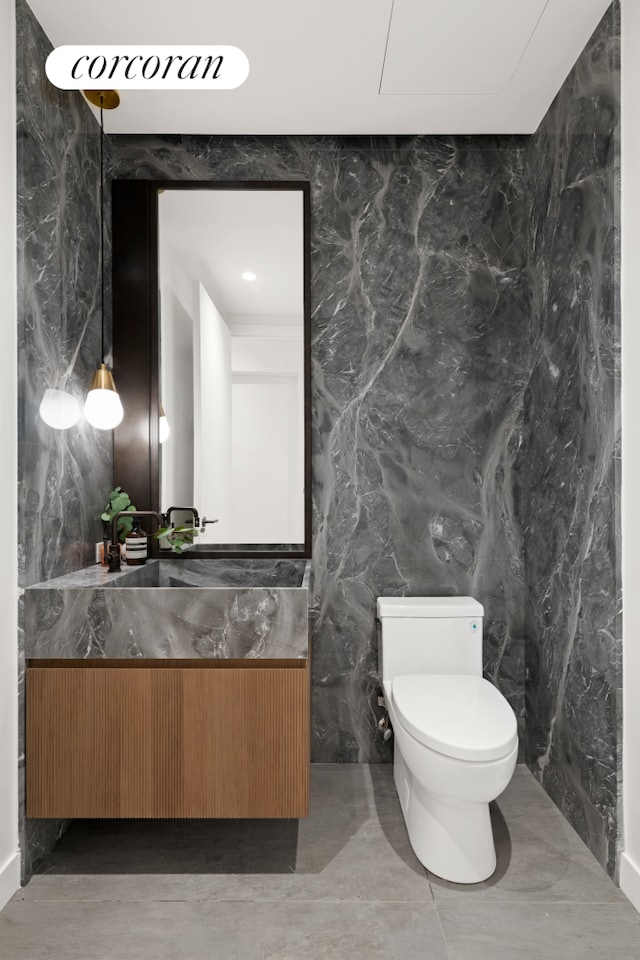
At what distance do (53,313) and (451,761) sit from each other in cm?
177

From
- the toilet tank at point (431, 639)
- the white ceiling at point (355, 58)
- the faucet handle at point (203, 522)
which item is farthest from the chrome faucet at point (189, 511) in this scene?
the white ceiling at point (355, 58)

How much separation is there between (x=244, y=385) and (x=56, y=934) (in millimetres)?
1820

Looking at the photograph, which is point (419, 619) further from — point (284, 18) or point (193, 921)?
point (284, 18)

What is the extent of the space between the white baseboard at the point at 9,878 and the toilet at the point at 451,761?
113 centimetres

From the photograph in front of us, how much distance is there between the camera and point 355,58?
2.01m

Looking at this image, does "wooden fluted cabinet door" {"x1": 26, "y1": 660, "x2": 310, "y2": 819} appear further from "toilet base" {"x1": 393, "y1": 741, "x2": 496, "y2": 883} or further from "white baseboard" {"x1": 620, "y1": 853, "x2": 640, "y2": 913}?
"white baseboard" {"x1": 620, "y1": 853, "x2": 640, "y2": 913}

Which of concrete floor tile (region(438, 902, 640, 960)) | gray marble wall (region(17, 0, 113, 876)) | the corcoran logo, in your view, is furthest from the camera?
gray marble wall (region(17, 0, 113, 876))

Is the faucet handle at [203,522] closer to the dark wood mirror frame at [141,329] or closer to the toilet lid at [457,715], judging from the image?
the dark wood mirror frame at [141,329]

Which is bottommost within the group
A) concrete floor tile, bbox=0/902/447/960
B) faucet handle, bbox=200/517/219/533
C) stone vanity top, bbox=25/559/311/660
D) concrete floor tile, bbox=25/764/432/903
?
concrete floor tile, bbox=25/764/432/903

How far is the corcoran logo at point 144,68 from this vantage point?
1.37m

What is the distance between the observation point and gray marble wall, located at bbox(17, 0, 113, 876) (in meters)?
1.79

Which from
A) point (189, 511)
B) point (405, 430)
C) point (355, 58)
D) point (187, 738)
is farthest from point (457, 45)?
point (187, 738)

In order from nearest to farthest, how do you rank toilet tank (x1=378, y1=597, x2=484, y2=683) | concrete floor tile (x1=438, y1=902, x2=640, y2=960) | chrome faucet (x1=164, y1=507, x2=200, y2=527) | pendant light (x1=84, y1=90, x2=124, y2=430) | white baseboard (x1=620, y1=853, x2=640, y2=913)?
1. concrete floor tile (x1=438, y1=902, x2=640, y2=960)
2. white baseboard (x1=620, y1=853, x2=640, y2=913)
3. pendant light (x1=84, y1=90, x2=124, y2=430)
4. toilet tank (x1=378, y1=597, x2=484, y2=683)
5. chrome faucet (x1=164, y1=507, x2=200, y2=527)

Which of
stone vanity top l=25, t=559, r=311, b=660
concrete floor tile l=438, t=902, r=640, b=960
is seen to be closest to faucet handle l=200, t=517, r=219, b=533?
stone vanity top l=25, t=559, r=311, b=660
